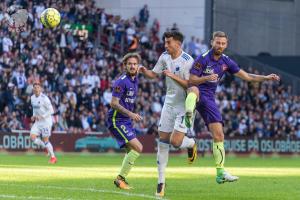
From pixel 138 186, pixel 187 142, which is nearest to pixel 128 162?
pixel 138 186

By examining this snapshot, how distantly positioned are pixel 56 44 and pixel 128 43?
5312 mm

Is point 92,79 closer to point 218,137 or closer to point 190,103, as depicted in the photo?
point 218,137

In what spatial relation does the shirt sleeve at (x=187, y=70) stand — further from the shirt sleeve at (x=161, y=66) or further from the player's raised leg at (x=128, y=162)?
the player's raised leg at (x=128, y=162)

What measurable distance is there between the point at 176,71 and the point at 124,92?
1.61 m

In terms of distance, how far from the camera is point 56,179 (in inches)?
776

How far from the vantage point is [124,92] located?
1805 centimetres

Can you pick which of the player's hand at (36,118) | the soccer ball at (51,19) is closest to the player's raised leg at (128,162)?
the soccer ball at (51,19)

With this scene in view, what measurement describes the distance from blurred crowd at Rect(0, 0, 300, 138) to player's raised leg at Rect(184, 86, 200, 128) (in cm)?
2233

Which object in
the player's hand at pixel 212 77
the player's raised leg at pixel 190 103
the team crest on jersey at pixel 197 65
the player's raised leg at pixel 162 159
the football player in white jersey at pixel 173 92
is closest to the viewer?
the player's raised leg at pixel 190 103

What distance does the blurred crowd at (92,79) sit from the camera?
39.4m

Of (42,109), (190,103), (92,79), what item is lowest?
(92,79)

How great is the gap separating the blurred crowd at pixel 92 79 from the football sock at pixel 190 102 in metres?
22.5

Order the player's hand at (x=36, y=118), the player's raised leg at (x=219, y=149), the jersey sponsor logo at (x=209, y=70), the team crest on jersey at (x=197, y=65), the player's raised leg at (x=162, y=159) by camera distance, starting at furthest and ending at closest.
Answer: the player's hand at (x=36, y=118) → the jersey sponsor logo at (x=209, y=70) → the player's raised leg at (x=219, y=149) → the team crest on jersey at (x=197, y=65) → the player's raised leg at (x=162, y=159)

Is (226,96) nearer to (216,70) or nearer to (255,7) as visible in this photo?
(255,7)
